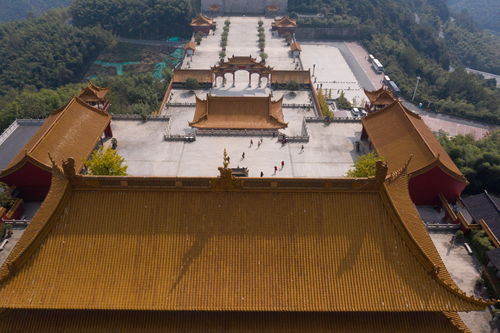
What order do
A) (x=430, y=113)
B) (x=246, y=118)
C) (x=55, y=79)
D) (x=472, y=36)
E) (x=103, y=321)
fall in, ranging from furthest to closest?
(x=472, y=36), (x=55, y=79), (x=430, y=113), (x=246, y=118), (x=103, y=321)

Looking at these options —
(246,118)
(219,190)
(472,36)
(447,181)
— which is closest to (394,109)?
(447,181)

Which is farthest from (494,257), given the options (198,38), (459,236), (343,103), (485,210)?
(198,38)

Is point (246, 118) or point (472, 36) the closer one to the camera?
point (246, 118)

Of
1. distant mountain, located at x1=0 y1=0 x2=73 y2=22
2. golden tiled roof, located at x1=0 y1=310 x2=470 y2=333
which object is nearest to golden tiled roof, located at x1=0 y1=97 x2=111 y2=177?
golden tiled roof, located at x1=0 y1=310 x2=470 y2=333

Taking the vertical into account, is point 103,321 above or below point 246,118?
above

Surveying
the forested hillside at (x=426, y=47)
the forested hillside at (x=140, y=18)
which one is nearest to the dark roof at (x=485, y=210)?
the forested hillside at (x=426, y=47)

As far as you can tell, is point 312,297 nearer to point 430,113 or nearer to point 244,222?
point 244,222
